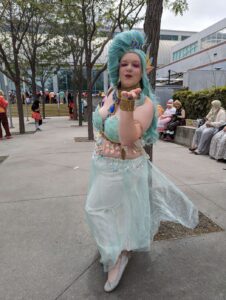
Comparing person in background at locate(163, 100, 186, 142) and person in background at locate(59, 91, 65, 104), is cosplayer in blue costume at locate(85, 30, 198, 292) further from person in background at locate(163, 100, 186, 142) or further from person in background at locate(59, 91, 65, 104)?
person in background at locate(59, 91, 65, 104)

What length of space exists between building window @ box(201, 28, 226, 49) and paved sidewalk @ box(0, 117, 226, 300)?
36.7 meters

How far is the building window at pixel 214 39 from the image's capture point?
36.5m

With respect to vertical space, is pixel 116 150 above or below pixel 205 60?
below

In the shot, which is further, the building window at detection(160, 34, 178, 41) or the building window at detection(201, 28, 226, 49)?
the building window at detection(160, 34, 178, 41)

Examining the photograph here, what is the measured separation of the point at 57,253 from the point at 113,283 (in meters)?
0.73

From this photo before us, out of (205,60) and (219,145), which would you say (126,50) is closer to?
(219,145)

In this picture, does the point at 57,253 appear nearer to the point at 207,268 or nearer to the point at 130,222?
the point at 130,222

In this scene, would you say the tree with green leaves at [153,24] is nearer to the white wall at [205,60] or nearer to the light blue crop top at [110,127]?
the light blue crop top at [110,127]

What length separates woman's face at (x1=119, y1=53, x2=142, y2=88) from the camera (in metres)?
2.02

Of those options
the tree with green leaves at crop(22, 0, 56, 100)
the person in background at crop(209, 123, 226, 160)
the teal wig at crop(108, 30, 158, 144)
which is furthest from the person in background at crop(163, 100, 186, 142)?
the tree with green leaves at crop(22, 0, 56, 100)

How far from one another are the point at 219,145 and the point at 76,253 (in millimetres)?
4537

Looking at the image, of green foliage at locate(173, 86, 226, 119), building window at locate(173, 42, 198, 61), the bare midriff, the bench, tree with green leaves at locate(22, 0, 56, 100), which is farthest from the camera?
building window at locate(173, 42, 198, 61)

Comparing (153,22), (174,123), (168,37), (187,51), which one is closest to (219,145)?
(174,123)

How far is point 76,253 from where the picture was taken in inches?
108
